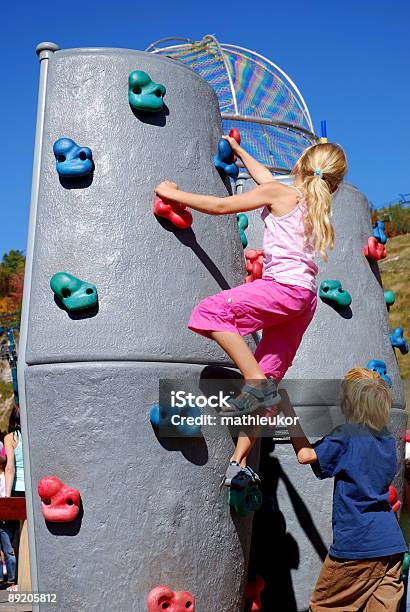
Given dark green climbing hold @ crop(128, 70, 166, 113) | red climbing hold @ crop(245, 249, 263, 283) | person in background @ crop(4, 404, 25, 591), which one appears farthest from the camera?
person in background @ crop(4, 404, 25, 591)

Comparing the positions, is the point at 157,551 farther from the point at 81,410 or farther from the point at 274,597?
the point at 274,597

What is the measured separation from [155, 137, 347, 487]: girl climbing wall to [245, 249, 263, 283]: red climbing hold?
1.32 m

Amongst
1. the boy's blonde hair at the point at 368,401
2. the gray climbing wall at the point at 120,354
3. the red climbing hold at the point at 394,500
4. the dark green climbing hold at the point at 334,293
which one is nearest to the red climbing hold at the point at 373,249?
the dark green climbing hold at the point at 334,293

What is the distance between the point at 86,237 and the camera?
13.5ft

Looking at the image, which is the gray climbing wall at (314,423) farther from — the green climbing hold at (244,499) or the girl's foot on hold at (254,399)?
the girl's foot on hold at (254,399)

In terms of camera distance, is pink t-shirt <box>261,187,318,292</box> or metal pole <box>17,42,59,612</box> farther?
metal pole <box>17,42,59,612</box>

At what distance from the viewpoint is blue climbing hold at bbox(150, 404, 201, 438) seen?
3904 millimetres

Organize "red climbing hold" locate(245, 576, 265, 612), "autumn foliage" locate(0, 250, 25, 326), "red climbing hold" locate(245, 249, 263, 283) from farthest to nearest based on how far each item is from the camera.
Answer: "autumn foliage" locate(0, 250, 25, 326) → "red climbing hold" locate(245, 249, 263, 283) → "red climbing hold" locate(245, 576, 265, 612)

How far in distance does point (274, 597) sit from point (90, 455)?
209 cm

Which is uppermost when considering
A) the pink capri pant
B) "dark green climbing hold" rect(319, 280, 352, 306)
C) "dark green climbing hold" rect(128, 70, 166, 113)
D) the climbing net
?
the climbing net

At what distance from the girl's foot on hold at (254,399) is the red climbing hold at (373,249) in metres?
2.50

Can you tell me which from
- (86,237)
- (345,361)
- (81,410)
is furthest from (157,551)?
(345,361)

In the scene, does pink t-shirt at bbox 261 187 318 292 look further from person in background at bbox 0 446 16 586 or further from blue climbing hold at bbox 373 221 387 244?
person in background at bbox 0 446 16 586

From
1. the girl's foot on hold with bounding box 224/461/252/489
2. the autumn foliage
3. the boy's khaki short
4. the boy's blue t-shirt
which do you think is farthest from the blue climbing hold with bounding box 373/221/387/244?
the autumn foliage
